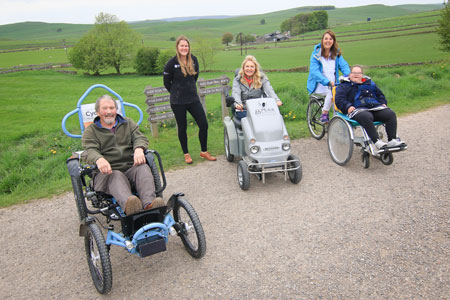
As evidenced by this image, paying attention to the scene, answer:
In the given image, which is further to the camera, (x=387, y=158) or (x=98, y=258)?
(x=387, y=158)

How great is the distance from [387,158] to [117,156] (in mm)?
4279

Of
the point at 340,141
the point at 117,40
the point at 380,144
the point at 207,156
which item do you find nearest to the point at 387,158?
the point at 380,144

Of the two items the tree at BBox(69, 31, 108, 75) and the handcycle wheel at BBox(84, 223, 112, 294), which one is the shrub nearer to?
the tree at BBox(69, 31, 108, 75)

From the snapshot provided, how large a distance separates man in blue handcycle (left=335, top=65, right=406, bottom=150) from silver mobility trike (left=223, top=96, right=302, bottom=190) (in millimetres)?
Result: 1325

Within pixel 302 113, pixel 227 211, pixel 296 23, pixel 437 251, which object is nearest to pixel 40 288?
pixel 227 211

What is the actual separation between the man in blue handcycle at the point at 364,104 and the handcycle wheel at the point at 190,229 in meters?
3.34

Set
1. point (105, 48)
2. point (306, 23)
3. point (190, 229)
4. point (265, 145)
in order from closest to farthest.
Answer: point (190, 229) → point (265, 145) → point (105, 48) → point (306, 23)

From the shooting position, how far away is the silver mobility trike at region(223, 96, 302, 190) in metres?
4.70

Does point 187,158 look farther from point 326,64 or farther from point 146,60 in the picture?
point 146,60

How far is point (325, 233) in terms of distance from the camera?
3.63 metres

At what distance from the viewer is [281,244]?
137 inches

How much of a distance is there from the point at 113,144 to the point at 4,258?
5.92 feet

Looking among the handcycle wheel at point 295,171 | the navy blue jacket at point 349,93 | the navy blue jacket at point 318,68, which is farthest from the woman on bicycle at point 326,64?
the handcycle wheel at point 295,171

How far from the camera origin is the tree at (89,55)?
128 ft
